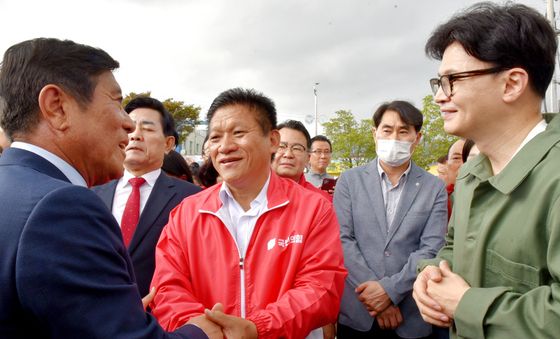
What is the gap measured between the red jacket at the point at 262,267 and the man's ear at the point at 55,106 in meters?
0.99

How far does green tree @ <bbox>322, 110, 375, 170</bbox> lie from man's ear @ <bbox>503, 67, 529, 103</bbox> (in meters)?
28.5

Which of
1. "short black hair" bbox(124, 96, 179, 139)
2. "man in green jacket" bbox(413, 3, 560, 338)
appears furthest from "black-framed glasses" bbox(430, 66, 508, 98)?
"short black hair" bbox(124, 96, 179, 139)

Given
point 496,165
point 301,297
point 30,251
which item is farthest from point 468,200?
point 30,251

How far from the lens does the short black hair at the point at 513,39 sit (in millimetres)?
1750

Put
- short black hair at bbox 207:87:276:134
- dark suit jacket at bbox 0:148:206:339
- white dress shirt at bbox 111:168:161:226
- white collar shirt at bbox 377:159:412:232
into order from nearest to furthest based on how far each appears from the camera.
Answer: dark suit jacket at bbox 0:148:206:339, short black hair at bbox 207:87:276:134, white dress shirt at bbox 111:168:161:226, white collar shirt at bbox 377:159:412:232

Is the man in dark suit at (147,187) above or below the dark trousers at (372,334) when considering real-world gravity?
above

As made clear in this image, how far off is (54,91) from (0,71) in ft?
0.75

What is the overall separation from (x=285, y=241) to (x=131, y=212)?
1354 mm

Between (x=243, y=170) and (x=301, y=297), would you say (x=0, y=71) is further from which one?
(x=301, y=297)

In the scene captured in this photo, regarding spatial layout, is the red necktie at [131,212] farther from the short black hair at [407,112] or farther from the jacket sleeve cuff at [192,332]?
the short black hair at [407,112]

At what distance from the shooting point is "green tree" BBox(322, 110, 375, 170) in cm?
3014

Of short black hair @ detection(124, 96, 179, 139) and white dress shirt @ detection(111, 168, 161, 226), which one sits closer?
white dress shirt @ detection(111, 168, 161, 226)

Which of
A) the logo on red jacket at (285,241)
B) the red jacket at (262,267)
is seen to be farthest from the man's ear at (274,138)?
the logo on red jacket at (285,241)

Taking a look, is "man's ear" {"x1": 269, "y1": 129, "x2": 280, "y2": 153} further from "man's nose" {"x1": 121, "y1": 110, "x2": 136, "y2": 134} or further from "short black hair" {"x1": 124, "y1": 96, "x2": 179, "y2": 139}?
"short black hair" {"x1": 124, "y1": 96, "x2": 179, "y2": 139}
